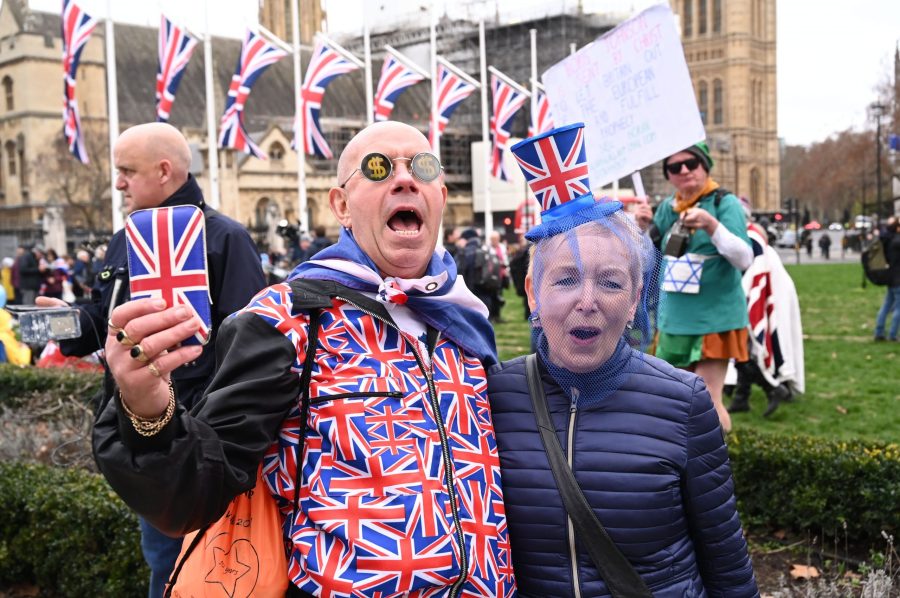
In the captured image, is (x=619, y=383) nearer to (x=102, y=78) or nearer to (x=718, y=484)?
(x=718, y=484)

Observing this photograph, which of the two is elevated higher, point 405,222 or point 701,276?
point 405,222

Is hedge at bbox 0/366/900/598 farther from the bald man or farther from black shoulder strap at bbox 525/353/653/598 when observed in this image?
black shoulder strap at bbox 525/353/653/598

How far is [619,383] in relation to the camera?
2338 mm

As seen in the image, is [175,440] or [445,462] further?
[445,462]

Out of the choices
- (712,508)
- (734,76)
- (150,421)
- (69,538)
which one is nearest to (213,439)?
(150,421)

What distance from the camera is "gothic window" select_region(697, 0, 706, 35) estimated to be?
90375mm

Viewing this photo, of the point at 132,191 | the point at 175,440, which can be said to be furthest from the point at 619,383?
the point at 132,191

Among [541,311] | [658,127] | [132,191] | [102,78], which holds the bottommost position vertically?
[541,311]

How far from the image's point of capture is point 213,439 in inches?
78.2

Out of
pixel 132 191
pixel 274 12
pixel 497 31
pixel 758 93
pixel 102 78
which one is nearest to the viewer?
pixel 132 191

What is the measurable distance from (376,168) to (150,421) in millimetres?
875

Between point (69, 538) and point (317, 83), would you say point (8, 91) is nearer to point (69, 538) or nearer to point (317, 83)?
point (317, 83)

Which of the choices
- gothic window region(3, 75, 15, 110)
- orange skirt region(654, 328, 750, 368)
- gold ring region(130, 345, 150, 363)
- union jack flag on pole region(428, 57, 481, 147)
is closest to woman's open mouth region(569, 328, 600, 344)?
gold ring region(130, 345, 150, 363)

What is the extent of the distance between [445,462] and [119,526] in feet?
10.6
